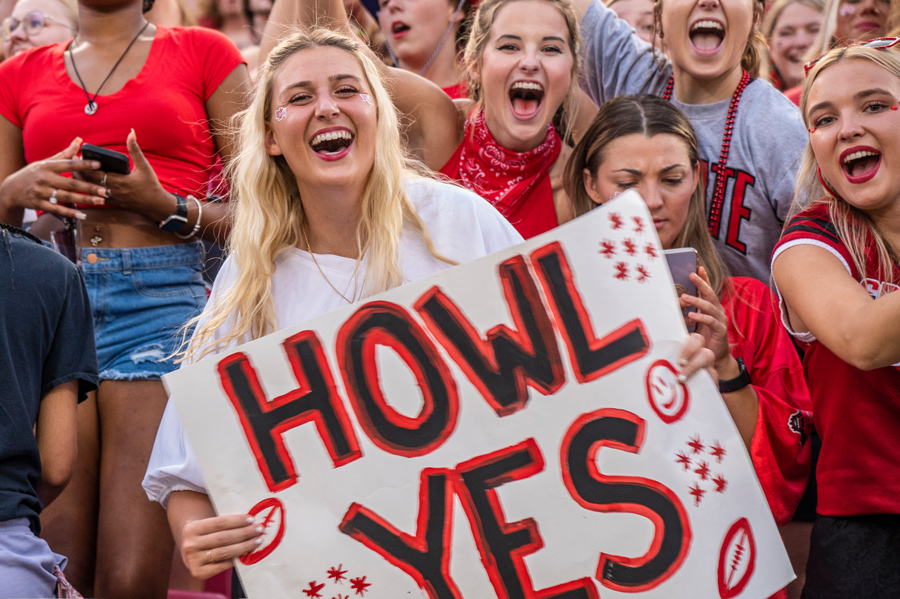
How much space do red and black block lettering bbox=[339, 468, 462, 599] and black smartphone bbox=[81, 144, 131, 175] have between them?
53.0 inches

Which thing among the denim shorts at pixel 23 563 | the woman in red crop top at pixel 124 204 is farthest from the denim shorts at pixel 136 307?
Result: the denim shorts at pixel 23 563

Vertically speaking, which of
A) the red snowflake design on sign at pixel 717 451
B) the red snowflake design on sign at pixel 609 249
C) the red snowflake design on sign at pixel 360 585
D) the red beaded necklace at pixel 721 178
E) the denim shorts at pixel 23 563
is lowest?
the red snowflake design on sign at pixel 360 585

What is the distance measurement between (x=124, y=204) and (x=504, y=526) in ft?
5.00

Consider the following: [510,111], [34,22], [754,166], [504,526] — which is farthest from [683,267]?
[34,22]

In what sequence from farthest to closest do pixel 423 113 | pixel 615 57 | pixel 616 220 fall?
pixel 615 57
pixel 423 113
pixel 616 220

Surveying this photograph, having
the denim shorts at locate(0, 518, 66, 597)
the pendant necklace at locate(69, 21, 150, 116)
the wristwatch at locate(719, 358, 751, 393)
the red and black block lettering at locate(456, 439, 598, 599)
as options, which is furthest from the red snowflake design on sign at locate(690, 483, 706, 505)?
the pendant necklace at locate(69, 21, 150, 116)

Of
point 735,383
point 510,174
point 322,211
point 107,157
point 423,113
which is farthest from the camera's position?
point 423,113

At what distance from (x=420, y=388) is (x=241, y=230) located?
2.45 feet

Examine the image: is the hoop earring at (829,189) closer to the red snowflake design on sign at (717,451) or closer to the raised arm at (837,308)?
the raised arm at (837,308)

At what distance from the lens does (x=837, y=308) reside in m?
1.94

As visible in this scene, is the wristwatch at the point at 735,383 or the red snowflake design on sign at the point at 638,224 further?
the wristwatch at the point at 735,383

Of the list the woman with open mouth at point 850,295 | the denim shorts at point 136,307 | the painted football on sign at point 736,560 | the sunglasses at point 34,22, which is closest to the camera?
the painted football on sign at point 736,560

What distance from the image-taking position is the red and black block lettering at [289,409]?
6.13 ft

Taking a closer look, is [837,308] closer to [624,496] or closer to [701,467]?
[701,467]
